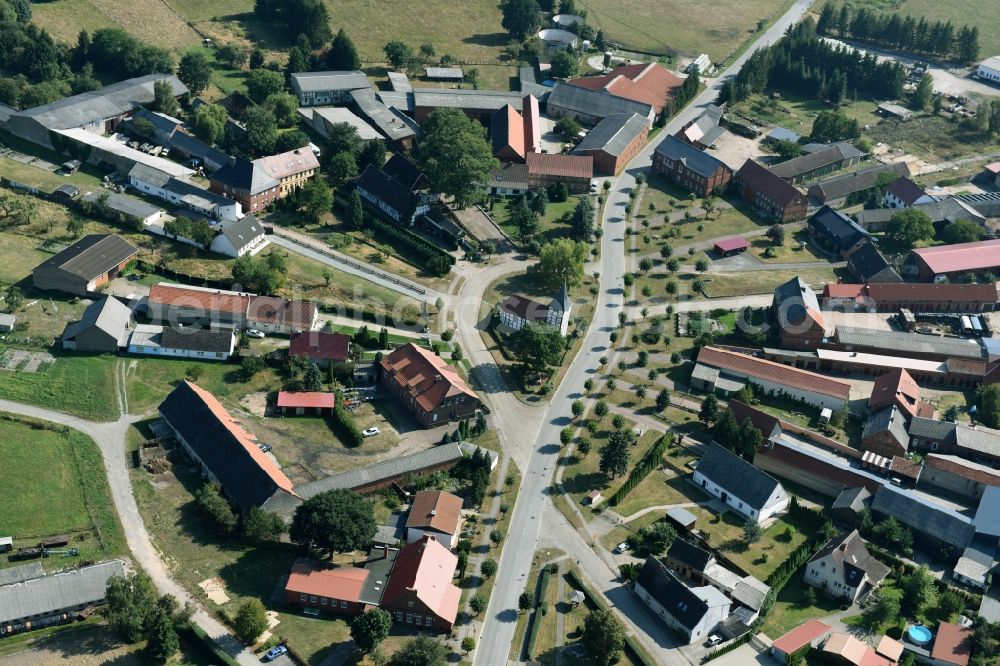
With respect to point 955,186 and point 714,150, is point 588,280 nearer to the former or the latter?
point 714,150

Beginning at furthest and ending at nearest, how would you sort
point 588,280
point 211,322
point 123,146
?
point 123,146
point 588,280
point 211,322

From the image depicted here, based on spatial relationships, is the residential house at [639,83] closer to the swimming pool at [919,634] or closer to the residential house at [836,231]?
the residential house at [836,231]

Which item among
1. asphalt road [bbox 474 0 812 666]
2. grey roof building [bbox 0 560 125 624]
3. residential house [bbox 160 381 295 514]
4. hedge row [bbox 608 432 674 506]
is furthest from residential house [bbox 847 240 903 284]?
grey roof building [bbox 0 560 125 624]

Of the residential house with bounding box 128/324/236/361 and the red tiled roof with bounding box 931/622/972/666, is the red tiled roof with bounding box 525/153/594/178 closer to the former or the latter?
the residential house with bounding box 128/324/236/361

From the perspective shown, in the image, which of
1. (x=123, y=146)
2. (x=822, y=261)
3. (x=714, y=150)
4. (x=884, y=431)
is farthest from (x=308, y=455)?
(x=714, y=150)

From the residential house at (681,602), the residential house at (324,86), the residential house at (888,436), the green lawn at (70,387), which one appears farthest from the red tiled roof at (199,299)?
the residential house at (888,436)

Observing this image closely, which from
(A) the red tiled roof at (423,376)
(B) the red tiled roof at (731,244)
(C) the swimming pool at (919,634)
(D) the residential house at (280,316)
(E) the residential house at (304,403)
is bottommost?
(C) the swimming pool at (919,634)
